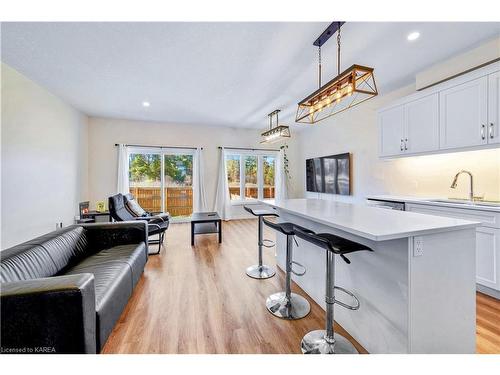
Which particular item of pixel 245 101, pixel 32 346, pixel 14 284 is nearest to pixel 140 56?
pixel 245 101

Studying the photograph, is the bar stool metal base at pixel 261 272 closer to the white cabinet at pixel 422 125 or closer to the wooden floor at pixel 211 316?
the wooden floor at pixel 211 316

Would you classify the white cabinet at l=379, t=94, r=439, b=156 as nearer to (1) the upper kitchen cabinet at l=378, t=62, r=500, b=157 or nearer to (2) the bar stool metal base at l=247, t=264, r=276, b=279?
(1) the upper kitchen cabinet at l=378, t=62, r=500, b=157

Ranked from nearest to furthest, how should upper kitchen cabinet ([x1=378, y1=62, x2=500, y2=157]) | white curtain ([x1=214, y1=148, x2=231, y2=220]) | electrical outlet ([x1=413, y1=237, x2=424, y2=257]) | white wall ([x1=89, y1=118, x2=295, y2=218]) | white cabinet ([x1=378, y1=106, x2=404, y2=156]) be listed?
1. electrical outlet ([x1=413, y1=237, x2=424, y2=257])
2. upper kitchen cabinet ([x1=378, y1=62, x2=500, y2=157])
3. white cabinet ([x1=378, y1=106, x2=404, y2=156])
4. white wall ([x1=89, y1=118, x2=295, y2=218])
5. white curtain ([x1=214, y1=148, x2=231, y2=220])

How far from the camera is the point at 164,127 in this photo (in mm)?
5848

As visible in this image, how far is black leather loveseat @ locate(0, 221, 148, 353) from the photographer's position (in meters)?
1.14

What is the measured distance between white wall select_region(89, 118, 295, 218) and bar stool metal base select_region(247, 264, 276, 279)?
3567mm

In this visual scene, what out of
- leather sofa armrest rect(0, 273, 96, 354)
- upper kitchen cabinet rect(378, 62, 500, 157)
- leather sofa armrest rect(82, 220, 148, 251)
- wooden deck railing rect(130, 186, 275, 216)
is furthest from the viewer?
wooden deck railing rect(130, 186, 275, 216)

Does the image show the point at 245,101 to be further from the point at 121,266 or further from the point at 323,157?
the point at 121,266

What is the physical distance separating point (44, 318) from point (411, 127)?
4299mm

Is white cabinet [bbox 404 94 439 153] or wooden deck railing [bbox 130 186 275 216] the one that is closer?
white cabinet [bbox 404 94 439 153]

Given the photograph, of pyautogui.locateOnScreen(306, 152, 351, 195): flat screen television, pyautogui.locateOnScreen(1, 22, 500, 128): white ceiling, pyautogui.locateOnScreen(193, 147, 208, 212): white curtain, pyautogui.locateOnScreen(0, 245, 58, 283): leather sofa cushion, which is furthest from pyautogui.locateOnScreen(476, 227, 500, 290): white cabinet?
pyautogui.locateOnScreen(193, 147, 208, 212): white curtain

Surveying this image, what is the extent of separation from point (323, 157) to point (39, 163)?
18.6ft

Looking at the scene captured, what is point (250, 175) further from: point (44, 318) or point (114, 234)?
point (44, 318)

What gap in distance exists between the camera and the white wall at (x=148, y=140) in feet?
17.5
